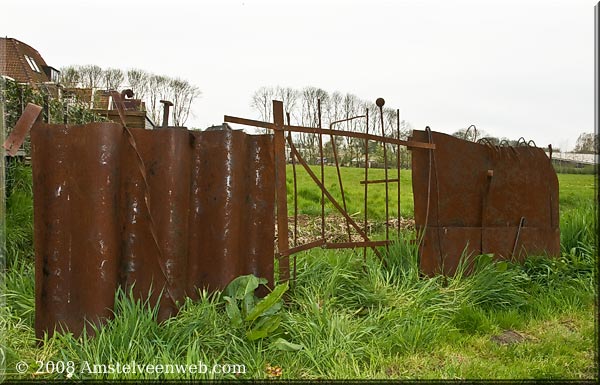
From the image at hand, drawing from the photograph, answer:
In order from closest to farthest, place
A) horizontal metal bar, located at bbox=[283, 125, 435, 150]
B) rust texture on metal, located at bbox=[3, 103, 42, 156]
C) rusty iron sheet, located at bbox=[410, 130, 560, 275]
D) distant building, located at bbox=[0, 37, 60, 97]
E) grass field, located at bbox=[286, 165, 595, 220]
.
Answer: rust texture on metal, located at bbox=[3, 103, 42, 156] → horizontal metal bar, located at bbox=[283, 125, 435, 150] → rusty iron sheet, located at bbox=[410, 130, 560, 275] → grass field, located at bbox=[286, 165, 595, 220] → distant building, located at bbox=[0, 37, 60, 97]

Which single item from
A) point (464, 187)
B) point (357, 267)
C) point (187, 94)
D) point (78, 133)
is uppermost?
point (187, 94)

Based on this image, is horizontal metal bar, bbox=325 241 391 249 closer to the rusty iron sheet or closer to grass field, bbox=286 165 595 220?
the rusty iron sheet

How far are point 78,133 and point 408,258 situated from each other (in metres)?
2.96

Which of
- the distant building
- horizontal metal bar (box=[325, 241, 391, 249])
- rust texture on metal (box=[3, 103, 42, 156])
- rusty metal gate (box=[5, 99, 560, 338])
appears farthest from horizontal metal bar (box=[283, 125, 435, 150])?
the distant building

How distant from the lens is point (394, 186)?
49.3 feet

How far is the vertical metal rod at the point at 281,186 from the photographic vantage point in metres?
3.75

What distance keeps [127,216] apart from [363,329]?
1.81 meters

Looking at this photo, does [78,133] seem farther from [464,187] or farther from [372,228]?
[372,228]

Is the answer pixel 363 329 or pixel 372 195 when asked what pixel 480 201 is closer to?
pixel 363 329

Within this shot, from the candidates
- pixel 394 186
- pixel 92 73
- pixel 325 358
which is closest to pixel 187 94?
pixel 92 73

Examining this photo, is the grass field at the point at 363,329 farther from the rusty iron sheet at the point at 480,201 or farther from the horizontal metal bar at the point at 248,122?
the horizontal metal bar at the point at 248,122

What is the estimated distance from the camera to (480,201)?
4832mm

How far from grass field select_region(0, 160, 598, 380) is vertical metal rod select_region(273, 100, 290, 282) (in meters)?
0.23

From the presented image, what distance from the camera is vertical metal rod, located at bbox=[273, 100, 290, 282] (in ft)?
12.3
